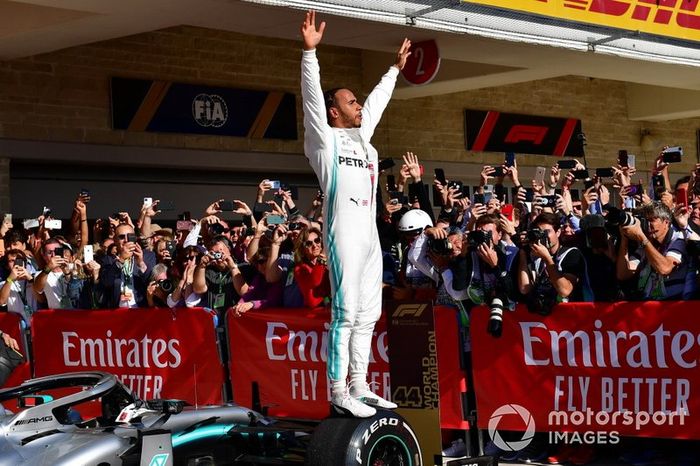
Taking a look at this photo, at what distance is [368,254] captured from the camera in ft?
22.3

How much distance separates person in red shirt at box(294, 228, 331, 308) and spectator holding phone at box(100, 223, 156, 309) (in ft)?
7.23

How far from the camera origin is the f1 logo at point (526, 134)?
21.7 metres

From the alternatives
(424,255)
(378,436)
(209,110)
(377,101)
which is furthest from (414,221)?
(209,110)

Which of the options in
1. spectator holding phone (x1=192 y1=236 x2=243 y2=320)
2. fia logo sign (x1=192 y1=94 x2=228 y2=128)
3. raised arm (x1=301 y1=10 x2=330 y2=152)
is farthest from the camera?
A: fia logo sign (x1=192 y1=94 x2=228 y2=128)

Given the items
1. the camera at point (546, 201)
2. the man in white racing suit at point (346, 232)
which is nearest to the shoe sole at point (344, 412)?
the man in white racing suit at point (346, 232)

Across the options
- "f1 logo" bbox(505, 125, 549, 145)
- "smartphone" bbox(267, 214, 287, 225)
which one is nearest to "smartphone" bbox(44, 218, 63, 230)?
"smartphone" bbox(267, 214, 287, 225)

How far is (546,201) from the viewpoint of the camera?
10328mm

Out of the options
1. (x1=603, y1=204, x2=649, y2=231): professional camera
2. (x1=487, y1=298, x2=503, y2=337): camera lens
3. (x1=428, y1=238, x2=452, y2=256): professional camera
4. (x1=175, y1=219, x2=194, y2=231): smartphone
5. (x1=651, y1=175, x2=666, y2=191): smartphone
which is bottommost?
(x1=487, y1=298, x2=503, y2=337): camera lens

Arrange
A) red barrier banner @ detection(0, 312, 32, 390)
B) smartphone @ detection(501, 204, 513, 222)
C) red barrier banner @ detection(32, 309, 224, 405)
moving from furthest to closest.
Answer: red barrier banner @ detection(0, 312, 32, 390)
red barrier banner @ detection(32, 309, 224, 405)
smartphone @ detection(501, 204, 513, 222)

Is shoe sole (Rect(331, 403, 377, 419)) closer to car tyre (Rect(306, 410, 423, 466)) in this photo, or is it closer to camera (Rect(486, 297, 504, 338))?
car tyre (Rect(306, 410, 423, 466))

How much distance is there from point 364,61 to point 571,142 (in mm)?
5252

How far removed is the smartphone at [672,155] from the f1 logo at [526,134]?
11.5 meters

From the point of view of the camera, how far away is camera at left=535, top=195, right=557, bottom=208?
10304 millimetres

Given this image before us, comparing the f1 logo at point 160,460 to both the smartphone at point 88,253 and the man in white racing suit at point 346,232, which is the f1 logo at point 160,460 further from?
the smartphone at point 88,253
